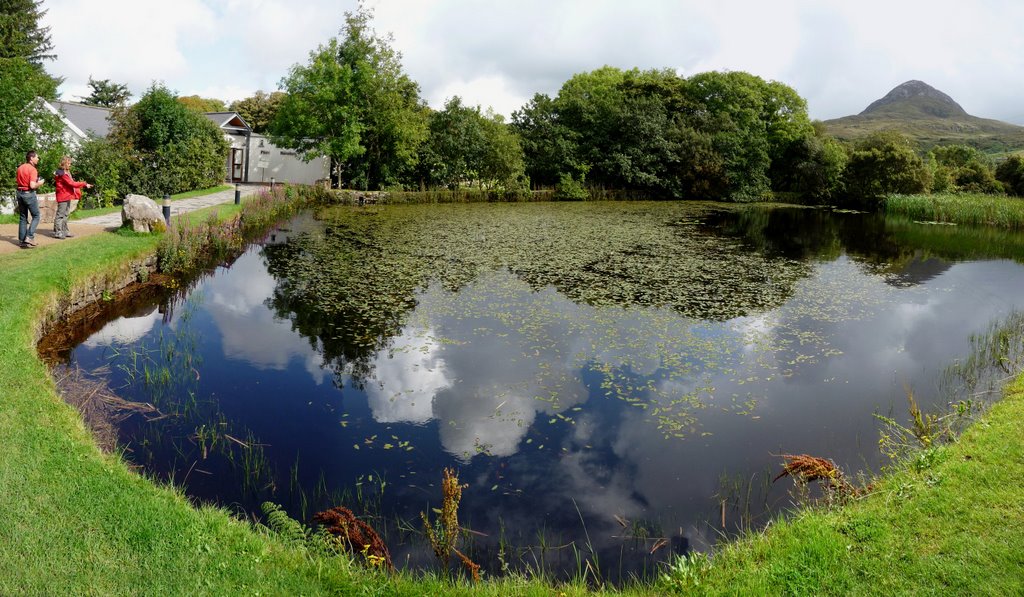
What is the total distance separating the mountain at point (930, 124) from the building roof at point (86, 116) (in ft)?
212

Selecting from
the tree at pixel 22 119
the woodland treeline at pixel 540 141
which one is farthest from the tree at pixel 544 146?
the tree at pixel 22 119

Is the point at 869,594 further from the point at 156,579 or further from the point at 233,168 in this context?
the point at 233,168

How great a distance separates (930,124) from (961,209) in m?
129

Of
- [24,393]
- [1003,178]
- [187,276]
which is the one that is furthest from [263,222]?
[1003,178]

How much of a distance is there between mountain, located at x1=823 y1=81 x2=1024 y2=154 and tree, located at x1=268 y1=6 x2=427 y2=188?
173 ft

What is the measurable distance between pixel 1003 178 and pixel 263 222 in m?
42.9

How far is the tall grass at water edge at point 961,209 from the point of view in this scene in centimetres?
2612

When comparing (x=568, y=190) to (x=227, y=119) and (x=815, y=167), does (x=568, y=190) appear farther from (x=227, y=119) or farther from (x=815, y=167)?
(x=227, y=119)

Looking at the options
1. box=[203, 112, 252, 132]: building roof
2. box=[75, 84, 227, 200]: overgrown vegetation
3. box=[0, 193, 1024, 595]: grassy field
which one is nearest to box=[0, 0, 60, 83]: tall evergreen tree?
box=[203, 112, 252, 132]: building roof

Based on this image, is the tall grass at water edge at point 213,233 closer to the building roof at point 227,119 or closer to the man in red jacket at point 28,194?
the man in red jacket at point 28,194

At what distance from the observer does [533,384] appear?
274 inches

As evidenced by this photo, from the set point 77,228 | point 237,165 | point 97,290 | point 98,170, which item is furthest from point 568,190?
point 97,290

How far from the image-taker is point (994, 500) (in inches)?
156

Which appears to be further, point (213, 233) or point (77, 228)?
point (213, 233)
